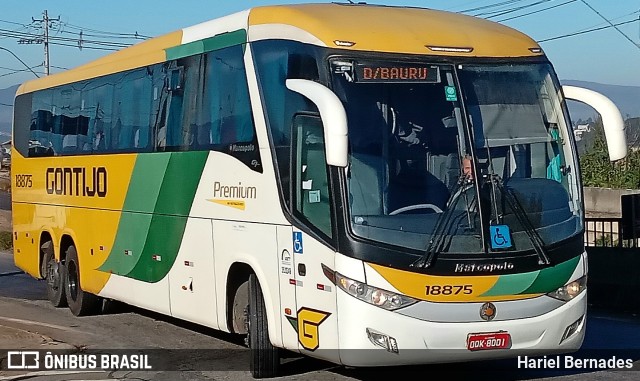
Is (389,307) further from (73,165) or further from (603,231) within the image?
(603,231)

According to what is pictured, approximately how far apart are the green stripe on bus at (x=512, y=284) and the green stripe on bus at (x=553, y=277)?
0.16ft

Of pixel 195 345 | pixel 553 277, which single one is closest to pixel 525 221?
pixel 553 277

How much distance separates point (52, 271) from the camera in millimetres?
16859

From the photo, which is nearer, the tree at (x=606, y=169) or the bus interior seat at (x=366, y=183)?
the bus interior seat at (x=366, y=183)

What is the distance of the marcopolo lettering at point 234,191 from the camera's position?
1036 centimetres

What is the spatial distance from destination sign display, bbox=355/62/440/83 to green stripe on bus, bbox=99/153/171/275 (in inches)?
159

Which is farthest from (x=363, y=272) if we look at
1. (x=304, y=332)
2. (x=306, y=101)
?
(x=306, y=101)

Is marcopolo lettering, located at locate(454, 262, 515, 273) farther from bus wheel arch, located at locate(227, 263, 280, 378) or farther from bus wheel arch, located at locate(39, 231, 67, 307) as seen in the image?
bus wheel arch, located at locate(39, 231, 67, 307)

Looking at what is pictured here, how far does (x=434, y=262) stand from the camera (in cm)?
871

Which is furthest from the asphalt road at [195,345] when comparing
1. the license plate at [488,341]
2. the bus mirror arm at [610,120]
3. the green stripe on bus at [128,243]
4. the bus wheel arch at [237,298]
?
the bus mirror arm at [610,120]

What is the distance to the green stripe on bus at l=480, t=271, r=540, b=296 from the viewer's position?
8.88 metres

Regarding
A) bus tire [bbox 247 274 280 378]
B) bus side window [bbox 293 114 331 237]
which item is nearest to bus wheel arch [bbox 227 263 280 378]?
bus tire [bbox 247 274 280 378]

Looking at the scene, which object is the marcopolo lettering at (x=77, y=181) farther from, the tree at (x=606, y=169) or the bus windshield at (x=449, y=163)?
the tree at (x=606, y=169)

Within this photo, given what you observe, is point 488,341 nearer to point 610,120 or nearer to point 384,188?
point 384,188
